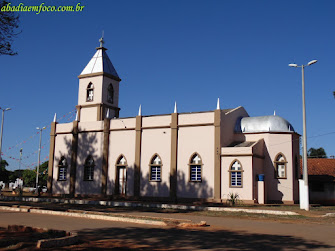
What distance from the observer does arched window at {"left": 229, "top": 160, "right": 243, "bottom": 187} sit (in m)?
27.0

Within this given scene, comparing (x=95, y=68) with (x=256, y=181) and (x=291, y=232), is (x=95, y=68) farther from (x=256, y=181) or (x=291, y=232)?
(x=291, y=232)

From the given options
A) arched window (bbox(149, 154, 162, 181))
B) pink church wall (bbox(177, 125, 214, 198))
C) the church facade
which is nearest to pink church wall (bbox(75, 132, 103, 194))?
the church facade

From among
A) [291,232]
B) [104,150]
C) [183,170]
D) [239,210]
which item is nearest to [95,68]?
[104,150]

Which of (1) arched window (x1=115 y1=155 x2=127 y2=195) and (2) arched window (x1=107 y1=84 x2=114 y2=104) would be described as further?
(2) arched window (x1=107 y1=84 x2=114 y2=104)

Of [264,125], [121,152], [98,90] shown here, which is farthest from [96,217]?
[98,90]

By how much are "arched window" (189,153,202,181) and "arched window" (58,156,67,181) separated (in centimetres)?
1214

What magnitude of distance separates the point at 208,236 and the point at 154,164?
736 inches

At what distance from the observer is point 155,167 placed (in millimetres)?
29766

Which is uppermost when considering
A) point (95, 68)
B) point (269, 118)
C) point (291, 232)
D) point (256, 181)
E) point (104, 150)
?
point (95, 68)

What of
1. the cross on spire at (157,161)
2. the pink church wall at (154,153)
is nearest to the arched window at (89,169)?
the pink church wall at (154,153)

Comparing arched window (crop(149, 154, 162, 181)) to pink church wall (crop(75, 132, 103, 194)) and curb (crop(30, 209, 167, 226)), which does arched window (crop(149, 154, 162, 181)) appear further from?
curb (crop(30, 209, 167, 226))

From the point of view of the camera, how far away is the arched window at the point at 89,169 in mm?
32562

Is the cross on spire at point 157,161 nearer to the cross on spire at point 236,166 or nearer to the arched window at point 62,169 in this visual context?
the cross on spire at point 236,166

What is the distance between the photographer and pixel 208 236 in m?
11.2
